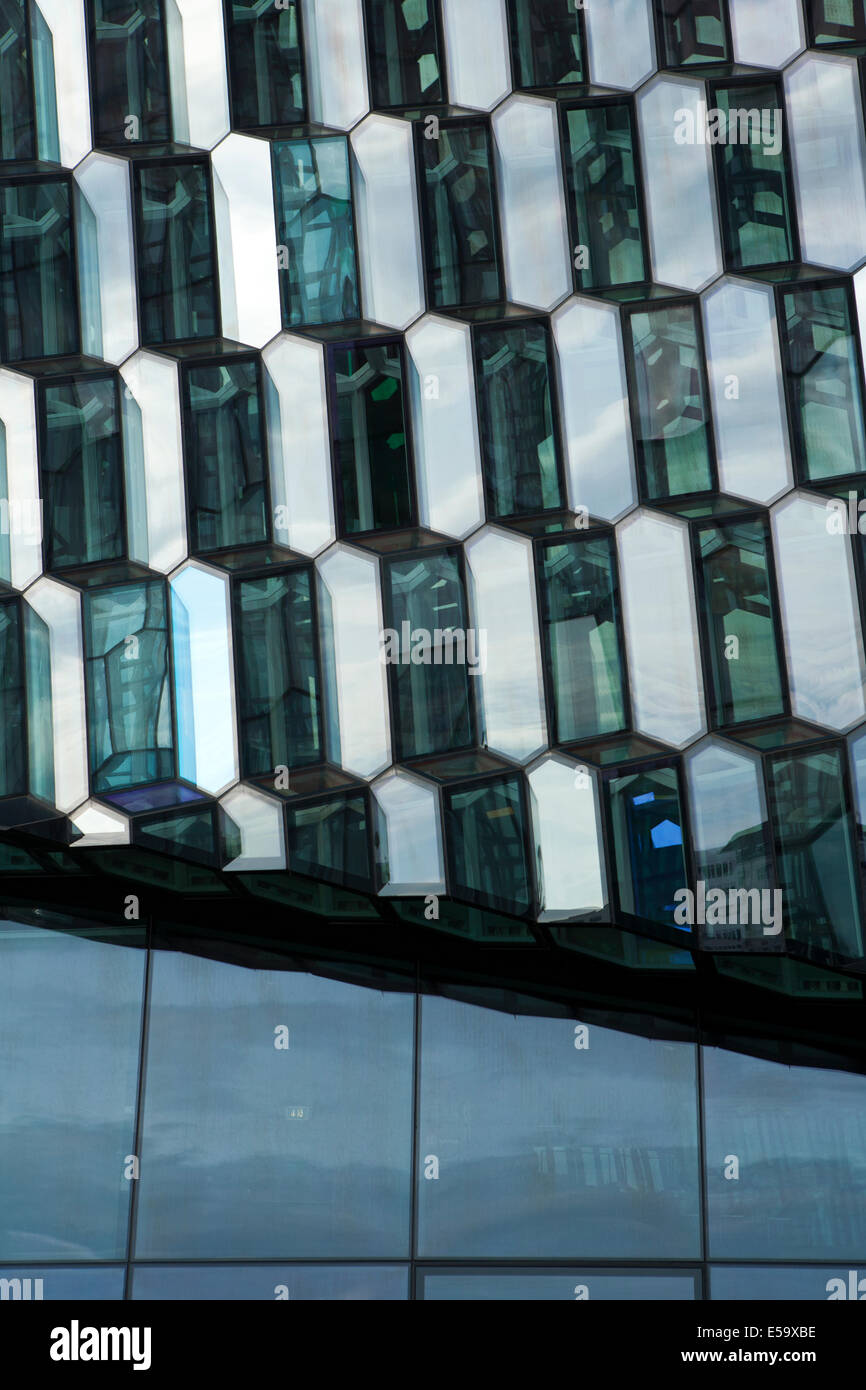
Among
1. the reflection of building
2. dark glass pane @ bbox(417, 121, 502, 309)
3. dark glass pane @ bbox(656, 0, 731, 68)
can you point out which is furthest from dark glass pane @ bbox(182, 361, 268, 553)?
dark glass pane @ bbox(656, 0, 731, 68)

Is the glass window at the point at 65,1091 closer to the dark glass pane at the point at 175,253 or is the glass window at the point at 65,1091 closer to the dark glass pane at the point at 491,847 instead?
the dark glass pane at the point at 491,847

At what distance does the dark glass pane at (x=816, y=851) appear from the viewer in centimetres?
736

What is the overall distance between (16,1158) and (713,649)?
16.9ft

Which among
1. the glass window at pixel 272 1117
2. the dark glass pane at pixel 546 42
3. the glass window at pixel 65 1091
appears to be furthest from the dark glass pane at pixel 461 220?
the glass window at pixel 65 1091

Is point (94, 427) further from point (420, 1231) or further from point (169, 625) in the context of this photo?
point (420, 1231)

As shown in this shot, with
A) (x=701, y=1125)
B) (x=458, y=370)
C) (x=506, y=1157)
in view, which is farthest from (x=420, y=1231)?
(x=458, y=370)

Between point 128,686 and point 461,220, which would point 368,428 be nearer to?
point 461,220

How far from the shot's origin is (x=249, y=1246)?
26.4ft

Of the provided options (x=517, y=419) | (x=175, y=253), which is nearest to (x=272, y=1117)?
(x=517, y=419)

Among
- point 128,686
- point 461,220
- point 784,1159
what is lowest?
point 784,1159

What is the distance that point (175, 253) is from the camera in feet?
26.1

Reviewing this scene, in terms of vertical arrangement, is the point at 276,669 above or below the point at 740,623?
below

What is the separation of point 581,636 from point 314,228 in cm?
279

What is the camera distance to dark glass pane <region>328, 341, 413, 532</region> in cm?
774
